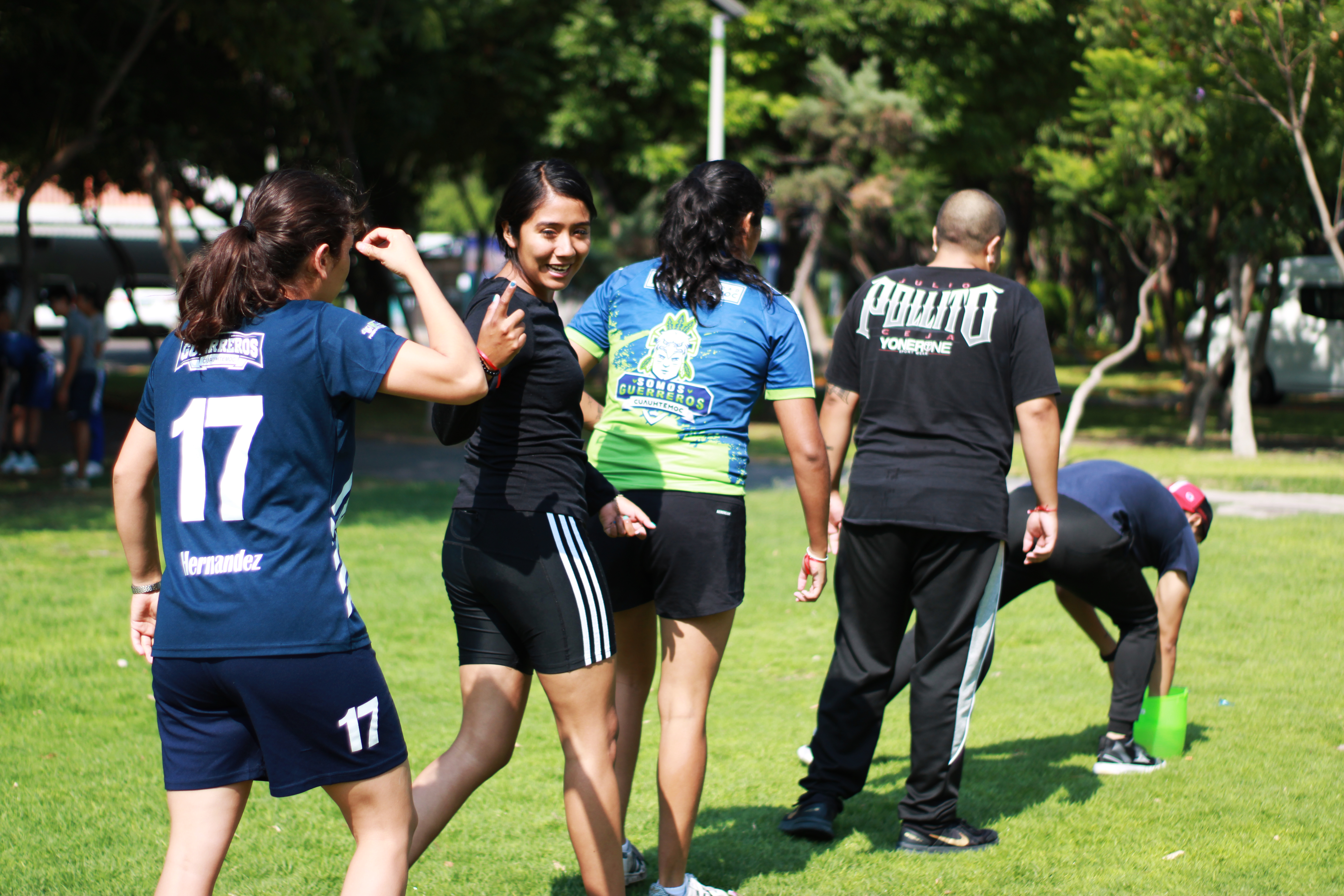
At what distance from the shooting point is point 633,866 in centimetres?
370

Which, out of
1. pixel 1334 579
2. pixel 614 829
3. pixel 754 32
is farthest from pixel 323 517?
pixel 754 32

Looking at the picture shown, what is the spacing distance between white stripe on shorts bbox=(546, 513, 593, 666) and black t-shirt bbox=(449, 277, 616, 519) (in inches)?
2.3

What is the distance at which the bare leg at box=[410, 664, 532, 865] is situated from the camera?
3.06 meters

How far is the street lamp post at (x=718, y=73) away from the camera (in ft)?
41.9

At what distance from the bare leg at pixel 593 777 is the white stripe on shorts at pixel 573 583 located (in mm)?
75

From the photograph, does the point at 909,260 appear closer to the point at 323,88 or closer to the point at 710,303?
the point at 323,88

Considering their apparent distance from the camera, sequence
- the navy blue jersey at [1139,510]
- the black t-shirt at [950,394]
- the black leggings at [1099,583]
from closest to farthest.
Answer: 1. the black t-shirt at [950,394]
2. the black leggings at [1099,583]
3. the navy blue jersey at [1139,510]

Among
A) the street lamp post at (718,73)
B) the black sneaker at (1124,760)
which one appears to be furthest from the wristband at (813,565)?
the street lamp post at (718,73)

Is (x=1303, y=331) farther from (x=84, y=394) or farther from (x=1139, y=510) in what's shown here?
(x=1139, y=510)

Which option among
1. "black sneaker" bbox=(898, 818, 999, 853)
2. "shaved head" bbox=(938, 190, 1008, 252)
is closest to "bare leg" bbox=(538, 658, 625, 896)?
"black sneaker" bbox=(898, 818, 999, 853)

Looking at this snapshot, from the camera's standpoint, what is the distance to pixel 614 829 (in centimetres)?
309

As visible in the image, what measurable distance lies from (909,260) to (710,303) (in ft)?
87.2

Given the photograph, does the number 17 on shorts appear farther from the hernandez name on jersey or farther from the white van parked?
the white van parked

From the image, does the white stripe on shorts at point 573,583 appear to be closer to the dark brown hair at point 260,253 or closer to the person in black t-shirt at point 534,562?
the person in black t-shirt at point 534,562
